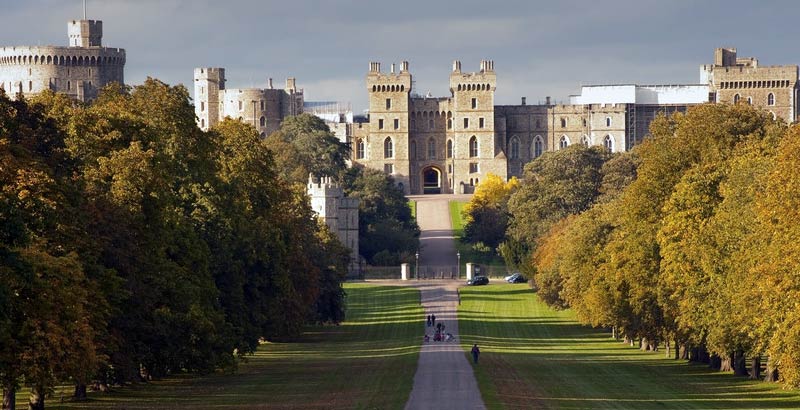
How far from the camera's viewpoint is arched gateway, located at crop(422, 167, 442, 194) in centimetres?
15938

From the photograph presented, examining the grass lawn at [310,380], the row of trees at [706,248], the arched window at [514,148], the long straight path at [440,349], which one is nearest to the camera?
the row of trees at [706,248]

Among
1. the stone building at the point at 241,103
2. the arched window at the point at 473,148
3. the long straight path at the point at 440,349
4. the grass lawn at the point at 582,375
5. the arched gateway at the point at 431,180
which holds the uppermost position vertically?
the stone building at the point at 241,103

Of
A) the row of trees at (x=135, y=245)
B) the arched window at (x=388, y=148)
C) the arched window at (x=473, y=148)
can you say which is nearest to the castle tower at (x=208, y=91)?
the arched window at (x=388, y=148)

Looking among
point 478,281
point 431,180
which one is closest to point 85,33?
point 431,180

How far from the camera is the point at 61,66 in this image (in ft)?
489

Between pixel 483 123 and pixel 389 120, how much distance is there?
8.49 meters

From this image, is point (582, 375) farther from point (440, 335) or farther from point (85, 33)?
point (85, 33)

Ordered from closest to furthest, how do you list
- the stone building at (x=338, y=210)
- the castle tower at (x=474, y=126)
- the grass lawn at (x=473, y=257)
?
1. the stone building at (x=338, y=210)
2. the grass lawn at (x=473, y=257)
3. the castle tower at (x=474, y=126)

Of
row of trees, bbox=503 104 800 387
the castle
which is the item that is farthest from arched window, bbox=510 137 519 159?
row of trees, bbox=503 104 800 387

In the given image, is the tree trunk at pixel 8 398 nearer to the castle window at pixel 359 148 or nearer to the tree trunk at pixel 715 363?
the tree trunk at pixel 715 363

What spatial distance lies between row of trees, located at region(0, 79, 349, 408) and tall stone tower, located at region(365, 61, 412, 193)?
89679mm

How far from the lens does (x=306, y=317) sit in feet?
214

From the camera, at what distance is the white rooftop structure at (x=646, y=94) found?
168m

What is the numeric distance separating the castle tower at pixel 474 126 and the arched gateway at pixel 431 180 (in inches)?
92.1
